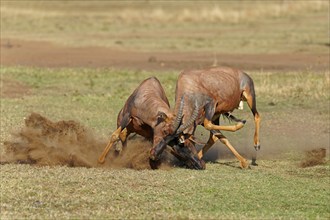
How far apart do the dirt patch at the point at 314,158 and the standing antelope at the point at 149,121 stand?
2078mm

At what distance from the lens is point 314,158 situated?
14.5 m

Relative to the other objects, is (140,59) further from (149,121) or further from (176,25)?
(149,121)

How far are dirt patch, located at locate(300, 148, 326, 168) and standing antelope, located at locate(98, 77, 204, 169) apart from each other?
208 cm

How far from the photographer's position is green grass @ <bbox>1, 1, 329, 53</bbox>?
3556 cm

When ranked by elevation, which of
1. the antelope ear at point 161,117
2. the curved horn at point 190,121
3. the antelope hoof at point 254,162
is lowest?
the antelope hoof at point 254,162

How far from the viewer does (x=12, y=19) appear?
43781 millimetres

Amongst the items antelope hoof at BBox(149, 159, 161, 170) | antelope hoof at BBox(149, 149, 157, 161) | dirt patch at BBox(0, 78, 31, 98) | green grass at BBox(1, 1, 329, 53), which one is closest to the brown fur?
antelope hoof at BBox(149, 149, 157, 161)

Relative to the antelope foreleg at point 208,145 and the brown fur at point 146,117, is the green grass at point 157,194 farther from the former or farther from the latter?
the antelope foreleg at point 208,145

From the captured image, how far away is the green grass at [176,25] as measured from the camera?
3556 cm

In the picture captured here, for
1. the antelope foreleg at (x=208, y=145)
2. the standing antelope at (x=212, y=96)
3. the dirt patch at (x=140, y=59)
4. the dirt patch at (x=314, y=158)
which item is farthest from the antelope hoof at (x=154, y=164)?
the dirt patch at (x=140, y=59)

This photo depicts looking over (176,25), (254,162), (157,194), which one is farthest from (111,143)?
(176,25)

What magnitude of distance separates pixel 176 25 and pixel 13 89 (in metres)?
22.2

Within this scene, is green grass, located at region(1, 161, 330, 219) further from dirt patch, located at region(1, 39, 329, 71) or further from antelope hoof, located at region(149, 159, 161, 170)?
dirt patch, located at region(1, 39, 329, 71)

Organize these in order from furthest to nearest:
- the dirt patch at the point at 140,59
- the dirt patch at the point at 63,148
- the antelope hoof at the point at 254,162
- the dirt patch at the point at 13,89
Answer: the dirt patch at the point at 140,59 < the dirt patch at the point at 13,89 < the antelope hoof at the point at 254,162 < the dirt patch at the point at 63,148
